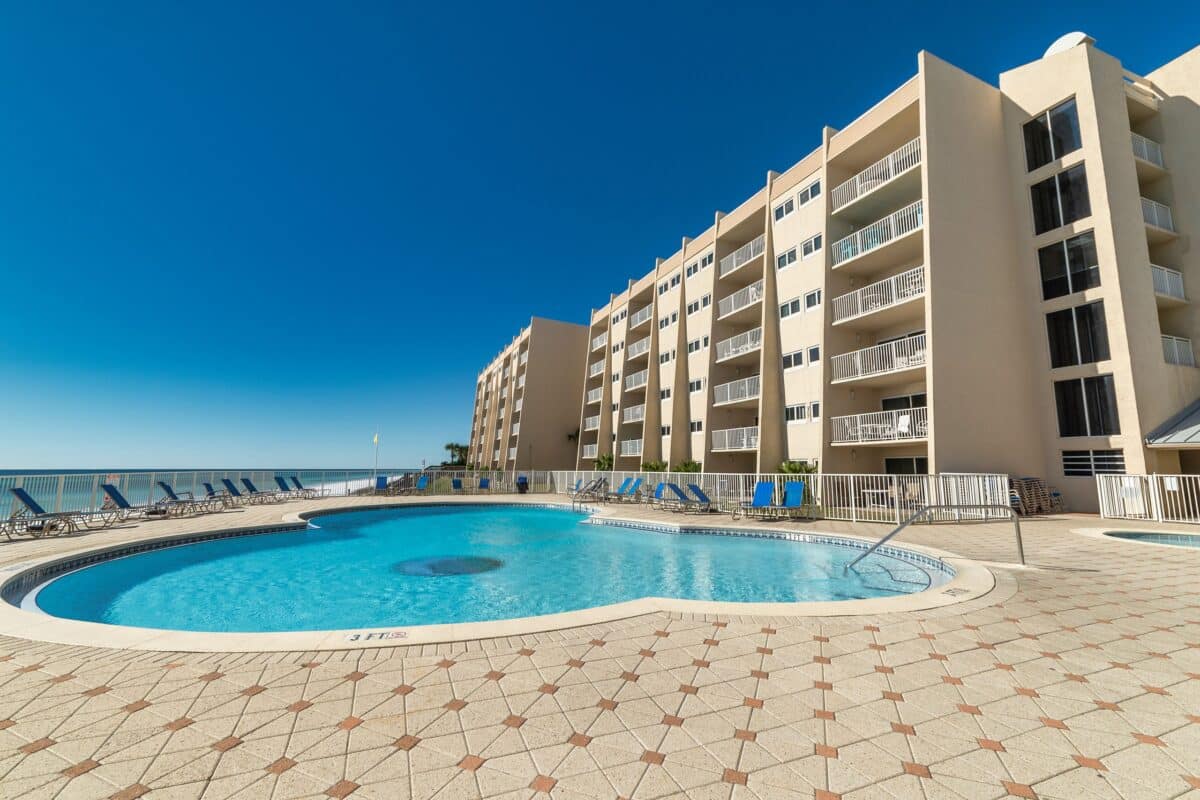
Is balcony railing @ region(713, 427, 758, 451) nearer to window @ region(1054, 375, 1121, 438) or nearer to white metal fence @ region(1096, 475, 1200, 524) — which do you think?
window @ region(1054, 375, 1121, 438)

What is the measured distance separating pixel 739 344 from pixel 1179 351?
13.1m

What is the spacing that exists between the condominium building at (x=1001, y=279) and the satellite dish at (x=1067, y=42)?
0.11m

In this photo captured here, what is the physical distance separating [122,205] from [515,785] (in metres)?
24.0

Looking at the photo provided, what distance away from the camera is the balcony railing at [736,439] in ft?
65.1

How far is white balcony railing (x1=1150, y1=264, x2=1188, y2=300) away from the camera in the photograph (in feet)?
45.0

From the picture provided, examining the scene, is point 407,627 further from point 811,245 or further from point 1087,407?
point 811,245

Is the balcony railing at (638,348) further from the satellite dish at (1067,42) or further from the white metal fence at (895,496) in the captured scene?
the satellite dish at (1067,42)

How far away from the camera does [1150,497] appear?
1094cm

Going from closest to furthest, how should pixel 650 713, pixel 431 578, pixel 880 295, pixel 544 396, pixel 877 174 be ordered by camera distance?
pixel 650 713
pixel 431 578
pixel 880 295
pixel 877 174
pixel 544 396

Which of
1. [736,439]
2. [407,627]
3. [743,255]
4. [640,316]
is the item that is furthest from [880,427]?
[640,316]

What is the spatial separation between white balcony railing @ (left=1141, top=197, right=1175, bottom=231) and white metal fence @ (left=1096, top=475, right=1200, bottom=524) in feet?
27.1

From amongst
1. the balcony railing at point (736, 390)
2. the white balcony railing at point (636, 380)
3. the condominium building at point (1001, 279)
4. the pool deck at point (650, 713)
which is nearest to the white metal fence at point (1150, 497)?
the condominium building at point (1001, 279)

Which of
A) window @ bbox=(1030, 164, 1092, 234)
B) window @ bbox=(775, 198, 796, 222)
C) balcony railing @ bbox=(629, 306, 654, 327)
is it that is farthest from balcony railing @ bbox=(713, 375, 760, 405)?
window @ bbox=(1030, 164, 1092, 234)

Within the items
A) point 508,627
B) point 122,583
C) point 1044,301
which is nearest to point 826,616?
point 508,627
